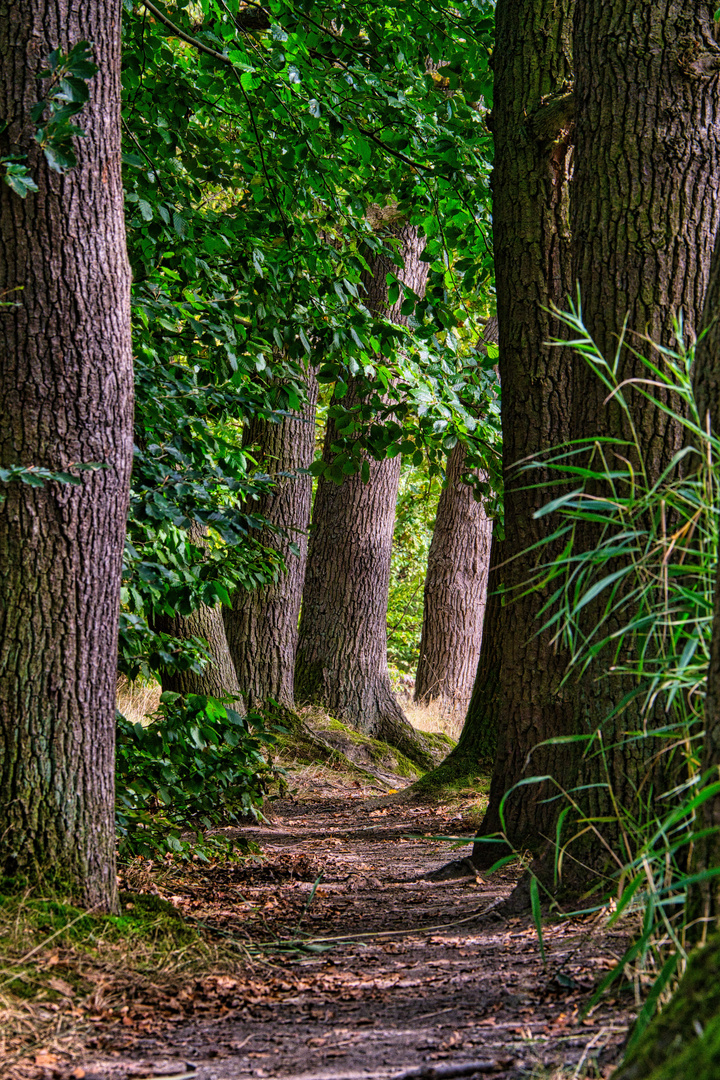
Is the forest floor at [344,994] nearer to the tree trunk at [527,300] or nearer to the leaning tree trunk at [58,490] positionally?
the leaning tree trunk at [58,490]

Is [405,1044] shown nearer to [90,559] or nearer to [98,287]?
[90,559]

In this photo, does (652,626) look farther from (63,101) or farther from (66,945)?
(63,101)

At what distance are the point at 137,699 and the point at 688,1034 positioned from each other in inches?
306

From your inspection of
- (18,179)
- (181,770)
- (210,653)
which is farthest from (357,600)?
(18,179)

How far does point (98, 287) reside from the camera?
2.94 m

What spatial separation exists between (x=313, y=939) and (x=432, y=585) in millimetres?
7936

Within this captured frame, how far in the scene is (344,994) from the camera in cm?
261

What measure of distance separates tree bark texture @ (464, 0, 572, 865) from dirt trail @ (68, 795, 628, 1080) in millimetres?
736

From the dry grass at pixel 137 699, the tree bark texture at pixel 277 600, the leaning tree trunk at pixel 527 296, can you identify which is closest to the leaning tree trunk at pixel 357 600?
the tree bark texture at pixel 277 600

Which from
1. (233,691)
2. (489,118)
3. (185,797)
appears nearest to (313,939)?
(185,797)

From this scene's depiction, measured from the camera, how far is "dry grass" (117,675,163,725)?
8.06 metres

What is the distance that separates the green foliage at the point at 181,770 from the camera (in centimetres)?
410

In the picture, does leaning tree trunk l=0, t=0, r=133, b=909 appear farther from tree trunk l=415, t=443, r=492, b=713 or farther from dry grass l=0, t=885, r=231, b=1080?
tree trunk l=415, t=443, r=492, b=713

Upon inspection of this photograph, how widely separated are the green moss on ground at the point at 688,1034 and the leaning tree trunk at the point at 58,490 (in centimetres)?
199
